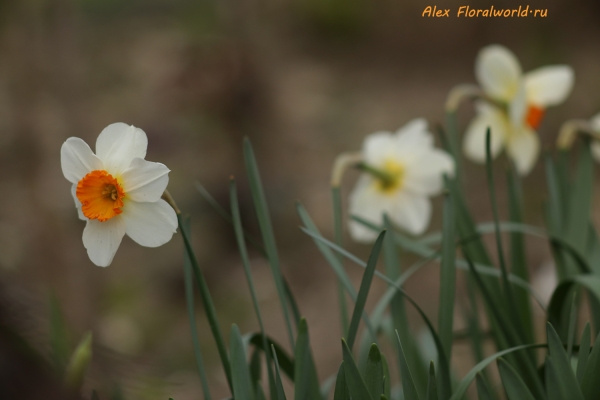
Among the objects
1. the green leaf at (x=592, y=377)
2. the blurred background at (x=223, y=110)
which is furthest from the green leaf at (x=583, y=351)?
the blurred background at (x=223, y=110)

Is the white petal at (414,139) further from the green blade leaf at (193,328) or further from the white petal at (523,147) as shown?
the green blade leaf at (193,328)

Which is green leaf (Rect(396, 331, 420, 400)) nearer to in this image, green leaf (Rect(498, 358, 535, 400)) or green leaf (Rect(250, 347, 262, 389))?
green leaf (Rect(498, 358, 535, 400))

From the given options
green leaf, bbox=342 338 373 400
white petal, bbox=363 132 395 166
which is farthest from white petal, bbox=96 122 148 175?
white petal, bbox=363 132 395 166

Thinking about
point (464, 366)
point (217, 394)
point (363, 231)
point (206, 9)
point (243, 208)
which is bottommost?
point (217, 394)

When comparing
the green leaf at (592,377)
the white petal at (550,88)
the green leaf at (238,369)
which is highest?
the white petal at (550,88)

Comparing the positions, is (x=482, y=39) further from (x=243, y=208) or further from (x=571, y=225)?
(x=571, y=225)

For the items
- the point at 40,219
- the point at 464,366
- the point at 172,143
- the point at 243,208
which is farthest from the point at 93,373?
the point at 172,143
